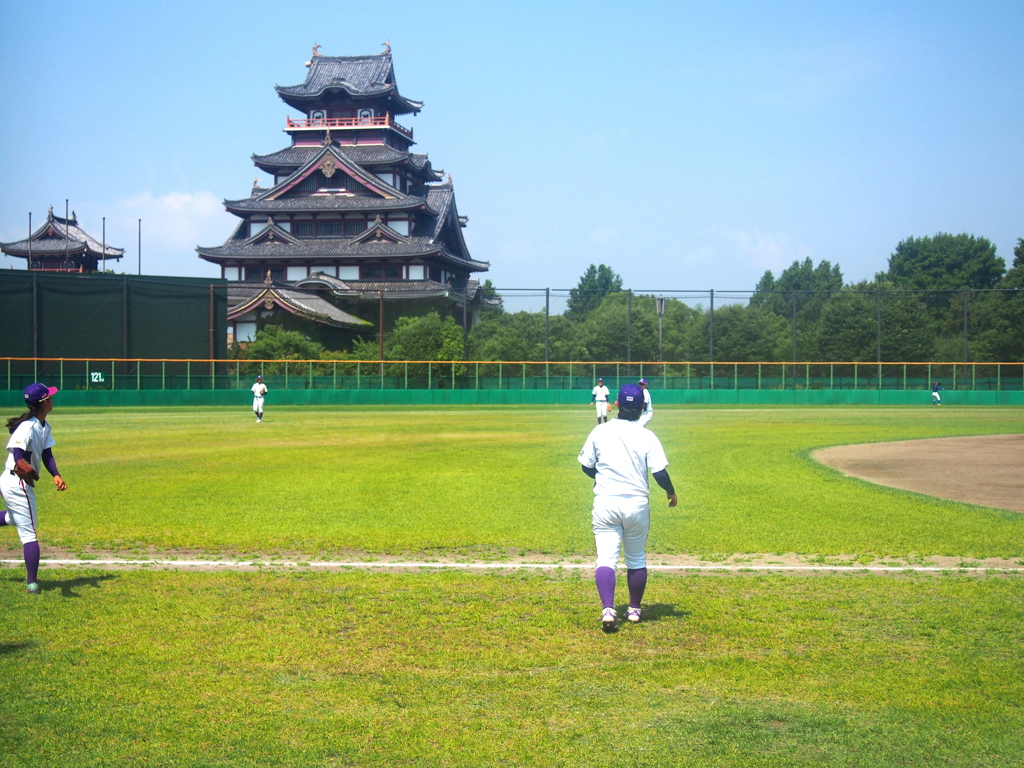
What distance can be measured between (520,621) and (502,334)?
54063 millimetres

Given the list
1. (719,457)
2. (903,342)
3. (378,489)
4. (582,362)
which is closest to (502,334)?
(582,362)

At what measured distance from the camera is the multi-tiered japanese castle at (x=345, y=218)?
71.1 m

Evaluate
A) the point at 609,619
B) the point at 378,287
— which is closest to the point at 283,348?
the point at 378,287

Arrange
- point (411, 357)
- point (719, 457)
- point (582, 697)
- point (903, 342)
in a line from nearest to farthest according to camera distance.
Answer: point (582, 697) → point (719, 457) → point (411, 357) → point (903, 342)

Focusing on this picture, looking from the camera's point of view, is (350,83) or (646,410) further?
(350,83)

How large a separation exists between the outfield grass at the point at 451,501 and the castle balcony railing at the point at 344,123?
55806mm

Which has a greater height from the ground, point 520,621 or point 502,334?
point 502,334

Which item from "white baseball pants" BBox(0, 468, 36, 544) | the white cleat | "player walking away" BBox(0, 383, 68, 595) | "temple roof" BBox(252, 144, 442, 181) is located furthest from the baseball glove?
"temple roof" BBox(252, 144, 442, 181)

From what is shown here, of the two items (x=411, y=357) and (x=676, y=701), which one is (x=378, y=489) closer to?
(x=676, y=701)

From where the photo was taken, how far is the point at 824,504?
1420 centimetres

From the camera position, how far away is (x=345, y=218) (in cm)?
7606

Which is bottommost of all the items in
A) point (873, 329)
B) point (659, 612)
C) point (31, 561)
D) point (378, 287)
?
point (659, 612)

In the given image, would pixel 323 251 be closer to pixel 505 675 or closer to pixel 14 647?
pixel 14 647

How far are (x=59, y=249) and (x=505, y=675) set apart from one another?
94.7 metres
